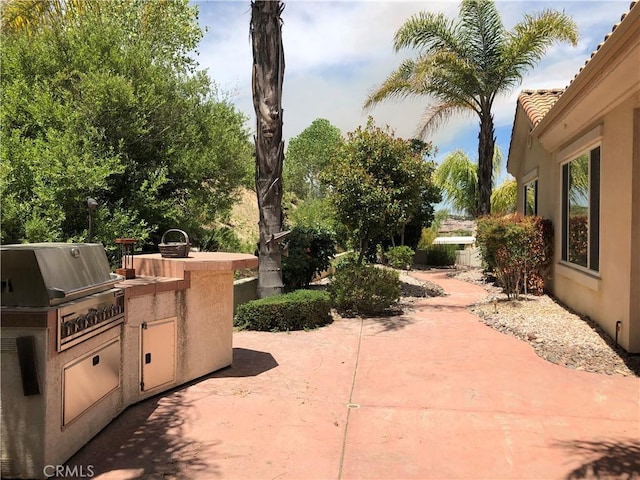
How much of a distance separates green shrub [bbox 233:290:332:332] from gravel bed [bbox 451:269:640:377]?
3.19 metres

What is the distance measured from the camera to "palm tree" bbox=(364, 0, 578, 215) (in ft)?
48.9

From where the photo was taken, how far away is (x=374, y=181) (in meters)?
10.4

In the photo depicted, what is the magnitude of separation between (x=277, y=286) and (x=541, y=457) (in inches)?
228

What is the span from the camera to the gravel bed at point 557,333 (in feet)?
19.0

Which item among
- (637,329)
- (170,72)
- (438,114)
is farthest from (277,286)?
(438,114)

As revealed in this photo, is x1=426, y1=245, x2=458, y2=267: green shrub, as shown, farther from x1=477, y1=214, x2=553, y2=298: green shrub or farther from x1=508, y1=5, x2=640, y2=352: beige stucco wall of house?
x1=508, y1=5, x2=640, y2=352: beige stucco wall of house

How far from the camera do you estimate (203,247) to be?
43.5 feet

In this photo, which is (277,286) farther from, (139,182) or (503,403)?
(503,403)

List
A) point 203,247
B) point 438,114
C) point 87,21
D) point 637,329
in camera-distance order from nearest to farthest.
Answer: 1. point 637,329
2. point 87,21
3. point 203,247
4. point 438,114

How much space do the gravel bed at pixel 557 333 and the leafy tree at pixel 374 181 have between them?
282 cm

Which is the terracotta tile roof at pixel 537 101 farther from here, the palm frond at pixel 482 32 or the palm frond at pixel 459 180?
the palm frond at pixel 459 180

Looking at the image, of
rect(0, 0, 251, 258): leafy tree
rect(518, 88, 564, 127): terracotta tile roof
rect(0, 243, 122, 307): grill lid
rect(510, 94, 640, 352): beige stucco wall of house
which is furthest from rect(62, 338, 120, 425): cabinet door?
rect(518, 88, 564, 127): terracotta tile roof

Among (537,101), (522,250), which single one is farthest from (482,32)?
(522,250)

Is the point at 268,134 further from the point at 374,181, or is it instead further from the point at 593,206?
the point at 593,206
